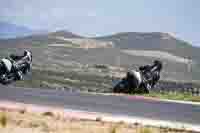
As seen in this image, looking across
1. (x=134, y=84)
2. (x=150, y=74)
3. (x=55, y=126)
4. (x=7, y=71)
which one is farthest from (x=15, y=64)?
(x=55, y=126)

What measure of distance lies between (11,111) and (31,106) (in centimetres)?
326

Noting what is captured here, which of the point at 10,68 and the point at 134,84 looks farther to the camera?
the point at 134,84

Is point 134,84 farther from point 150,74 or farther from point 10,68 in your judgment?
point 10,68

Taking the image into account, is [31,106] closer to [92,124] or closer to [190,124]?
[92,124]

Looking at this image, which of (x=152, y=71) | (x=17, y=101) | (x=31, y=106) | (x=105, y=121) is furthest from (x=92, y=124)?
(x=152, y=71)

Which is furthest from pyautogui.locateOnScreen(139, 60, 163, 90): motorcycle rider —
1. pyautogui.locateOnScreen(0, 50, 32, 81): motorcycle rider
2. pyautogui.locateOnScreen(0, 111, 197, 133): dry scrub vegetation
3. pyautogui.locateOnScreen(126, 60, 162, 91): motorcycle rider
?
pyautogui.locateOnScreen(0, 111, 197, 133): dry scrub vegetation

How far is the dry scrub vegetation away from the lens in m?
18.2

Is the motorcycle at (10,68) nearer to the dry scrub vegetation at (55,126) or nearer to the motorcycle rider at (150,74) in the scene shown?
the motorcycle rider at (150,74)

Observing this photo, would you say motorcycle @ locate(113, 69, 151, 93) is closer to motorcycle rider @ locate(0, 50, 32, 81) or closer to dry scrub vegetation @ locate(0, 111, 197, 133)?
motorcycle rider @ locate(0, 50, 32, 81)

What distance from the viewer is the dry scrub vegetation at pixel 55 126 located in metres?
18.2

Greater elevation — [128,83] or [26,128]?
[26,128]

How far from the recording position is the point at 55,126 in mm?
19312

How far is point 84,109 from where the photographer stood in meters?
26.9

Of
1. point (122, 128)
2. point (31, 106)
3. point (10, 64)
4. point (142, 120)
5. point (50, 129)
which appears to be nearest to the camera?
point (50, 129)
